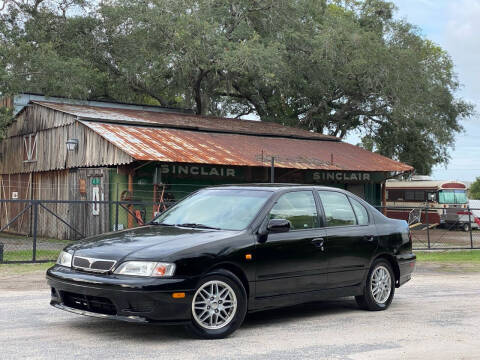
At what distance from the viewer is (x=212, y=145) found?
25516 millimetres

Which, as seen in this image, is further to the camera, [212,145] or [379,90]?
[379,90]

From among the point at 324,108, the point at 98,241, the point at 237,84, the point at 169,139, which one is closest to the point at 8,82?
the point at 169,139

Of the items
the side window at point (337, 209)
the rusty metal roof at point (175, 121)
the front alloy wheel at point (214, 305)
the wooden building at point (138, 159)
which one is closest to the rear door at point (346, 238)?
the side window at point (337, 209)

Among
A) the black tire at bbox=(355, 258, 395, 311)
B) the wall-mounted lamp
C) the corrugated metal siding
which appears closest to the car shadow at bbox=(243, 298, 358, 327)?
the black tire at bbox=(355, 258, 395, 311)

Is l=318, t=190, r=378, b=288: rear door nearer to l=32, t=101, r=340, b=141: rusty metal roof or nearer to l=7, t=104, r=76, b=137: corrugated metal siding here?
l=32, t=101, r=340, b=141: rusty metal roof

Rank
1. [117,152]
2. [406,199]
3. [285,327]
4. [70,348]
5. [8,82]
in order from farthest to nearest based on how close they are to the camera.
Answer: [406,199]
[8,82]
[117,152]
[285,327]
[70,348]

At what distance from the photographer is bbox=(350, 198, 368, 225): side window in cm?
884

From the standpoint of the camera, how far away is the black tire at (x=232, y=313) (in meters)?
6.67

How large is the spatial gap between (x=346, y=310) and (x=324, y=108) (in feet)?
99.7

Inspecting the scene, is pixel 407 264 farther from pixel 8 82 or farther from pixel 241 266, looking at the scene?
pixel 8 82

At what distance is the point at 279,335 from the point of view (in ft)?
23.2

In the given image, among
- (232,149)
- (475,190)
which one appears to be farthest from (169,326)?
(475,190)

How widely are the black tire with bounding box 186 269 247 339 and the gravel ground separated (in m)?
0.11

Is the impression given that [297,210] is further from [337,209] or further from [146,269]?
[146,269]
